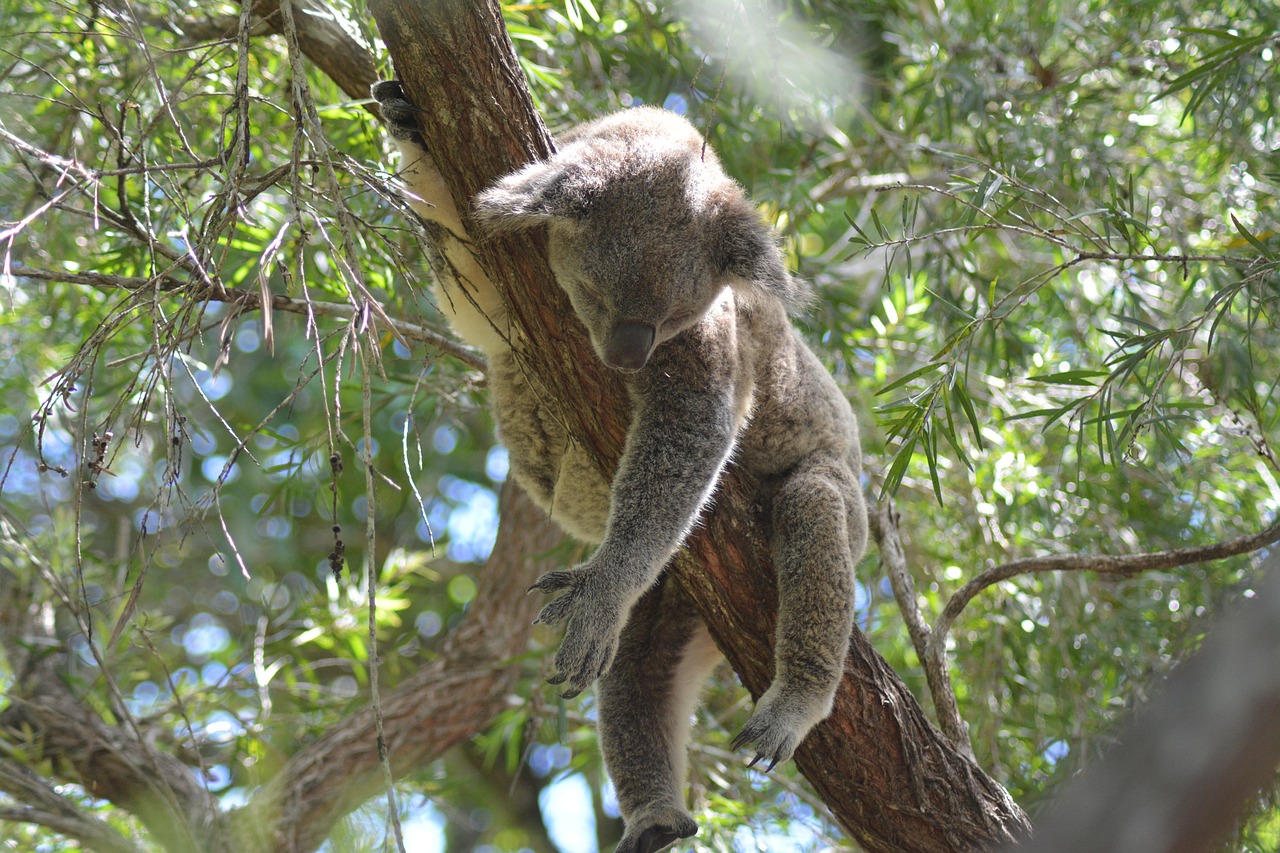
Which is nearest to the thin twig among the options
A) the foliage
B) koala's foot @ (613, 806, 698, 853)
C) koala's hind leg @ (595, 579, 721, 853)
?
the foliage

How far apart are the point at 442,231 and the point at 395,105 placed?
42 cm

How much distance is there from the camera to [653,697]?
118 inches

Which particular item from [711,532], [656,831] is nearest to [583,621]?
[711,532]

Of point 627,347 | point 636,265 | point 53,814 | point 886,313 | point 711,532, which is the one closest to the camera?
point 627,347

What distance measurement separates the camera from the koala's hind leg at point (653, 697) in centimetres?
282

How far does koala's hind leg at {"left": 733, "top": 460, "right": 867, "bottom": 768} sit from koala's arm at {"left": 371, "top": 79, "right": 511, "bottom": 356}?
0.92 metres

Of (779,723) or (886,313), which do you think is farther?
(886,313)

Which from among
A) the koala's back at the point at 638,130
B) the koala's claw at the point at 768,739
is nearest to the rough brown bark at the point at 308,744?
the koala's claw at the point at 768,739

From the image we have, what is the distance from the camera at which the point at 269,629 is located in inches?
206

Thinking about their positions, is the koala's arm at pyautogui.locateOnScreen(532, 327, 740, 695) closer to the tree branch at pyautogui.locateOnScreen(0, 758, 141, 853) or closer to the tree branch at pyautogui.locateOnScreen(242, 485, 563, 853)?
the tree branch at pyautogui.locateOnScreen(242, 485, 563, 853)

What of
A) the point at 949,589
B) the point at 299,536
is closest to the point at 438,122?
the point at 949,589

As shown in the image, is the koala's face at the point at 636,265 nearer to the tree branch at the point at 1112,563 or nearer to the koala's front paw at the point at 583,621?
the koala's front paw at the point at 583,621

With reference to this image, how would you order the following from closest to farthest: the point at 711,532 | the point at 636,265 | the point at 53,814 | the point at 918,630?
the point at 636,265 < the point at 711,532 < the point at 918,630 < the point at 53,814

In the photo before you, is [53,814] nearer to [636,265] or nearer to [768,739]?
[768,739]
